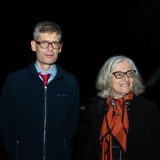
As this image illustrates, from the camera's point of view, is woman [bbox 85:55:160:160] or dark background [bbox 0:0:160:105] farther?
dark background [bbox 0:0:160:105]

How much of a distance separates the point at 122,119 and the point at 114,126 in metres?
0.11

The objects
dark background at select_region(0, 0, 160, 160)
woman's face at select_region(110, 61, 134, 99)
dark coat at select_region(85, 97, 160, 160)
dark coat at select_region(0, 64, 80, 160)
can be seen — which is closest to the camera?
dark coat at select_region(85, 97, 160, 160)

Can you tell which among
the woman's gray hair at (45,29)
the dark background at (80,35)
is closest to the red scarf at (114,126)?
the woman's gray hair at (45,29)

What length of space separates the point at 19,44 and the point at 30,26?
2.90 ft

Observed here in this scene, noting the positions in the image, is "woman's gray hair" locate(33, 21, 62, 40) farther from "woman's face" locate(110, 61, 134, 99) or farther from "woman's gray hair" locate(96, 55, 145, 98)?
"woman's face" locate(110, 61, 134, 99)

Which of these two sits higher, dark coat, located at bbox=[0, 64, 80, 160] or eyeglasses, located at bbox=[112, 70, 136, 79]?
eyeglasses, located at bbox=[112, 70, 136, 79]

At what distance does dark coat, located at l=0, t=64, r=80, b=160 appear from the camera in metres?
4.43

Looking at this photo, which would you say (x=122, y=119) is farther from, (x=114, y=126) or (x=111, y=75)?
(x=111, y=75)

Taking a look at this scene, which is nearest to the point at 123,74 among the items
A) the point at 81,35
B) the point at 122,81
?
the point at 122,81

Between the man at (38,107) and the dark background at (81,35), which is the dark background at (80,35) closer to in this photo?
the dark background at (81,35)

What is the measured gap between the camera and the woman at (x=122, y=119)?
4.19 meters

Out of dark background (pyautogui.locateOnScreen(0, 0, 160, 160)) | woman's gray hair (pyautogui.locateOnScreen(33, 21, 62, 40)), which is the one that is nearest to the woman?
woman's gray hair (pyautogui.locateOnScreen(33, 21, 62, 40))

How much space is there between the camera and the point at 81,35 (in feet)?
57.1

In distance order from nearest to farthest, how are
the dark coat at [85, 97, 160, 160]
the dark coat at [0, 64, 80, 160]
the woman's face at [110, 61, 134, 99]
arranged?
the dark coat at [85, 97, 160, 160], the woman's face at [110, 61, 134, 99], the dark coat at [0, 64, 80, 160]
